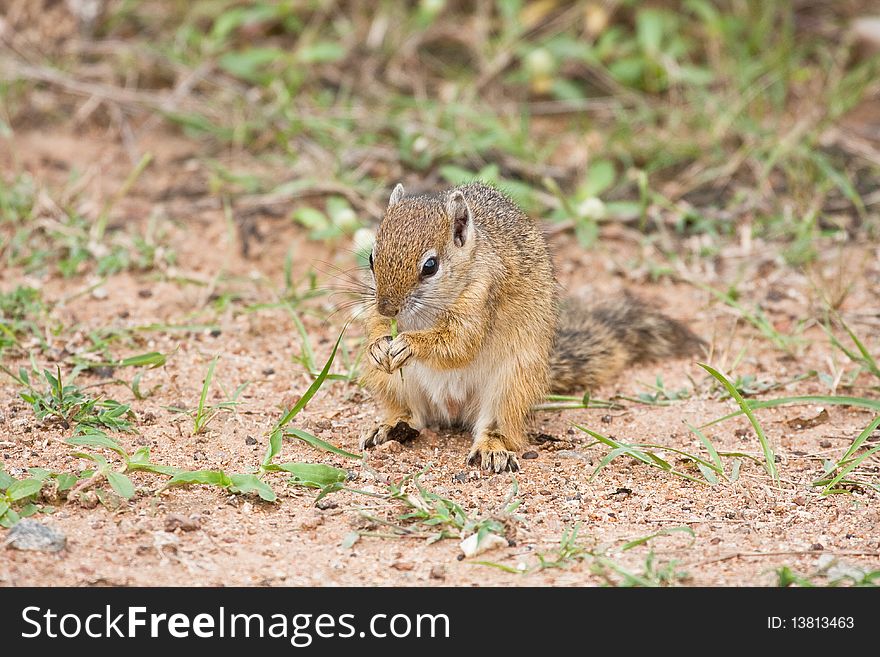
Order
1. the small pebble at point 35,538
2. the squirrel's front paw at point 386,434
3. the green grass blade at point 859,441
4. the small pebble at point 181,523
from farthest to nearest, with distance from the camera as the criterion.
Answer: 1. the squirrel's front paw at point 386,434
2. the green grass blade at point 859,441
3. the small pebble at point 181,523
4. the small pebble at point 35,538

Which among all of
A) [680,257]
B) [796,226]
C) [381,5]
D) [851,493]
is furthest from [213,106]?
[851,493]

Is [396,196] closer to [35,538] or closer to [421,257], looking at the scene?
[421,257]

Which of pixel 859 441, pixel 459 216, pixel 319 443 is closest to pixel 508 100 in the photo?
pixel 459 216

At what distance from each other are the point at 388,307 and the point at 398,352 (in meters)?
0.19

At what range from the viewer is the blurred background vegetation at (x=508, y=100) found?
19.7 ft

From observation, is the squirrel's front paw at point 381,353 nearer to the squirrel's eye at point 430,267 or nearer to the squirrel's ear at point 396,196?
the squirrel's eye at point 430,267

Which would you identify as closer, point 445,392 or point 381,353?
point 381,353

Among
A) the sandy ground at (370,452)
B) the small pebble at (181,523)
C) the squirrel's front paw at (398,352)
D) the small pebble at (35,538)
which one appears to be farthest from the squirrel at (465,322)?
the small pebble at (35,538)

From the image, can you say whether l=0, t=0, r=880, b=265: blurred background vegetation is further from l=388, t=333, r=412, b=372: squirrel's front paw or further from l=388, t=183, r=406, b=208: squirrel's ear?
l=388, t=333, r=412, b=372: squirrel's front paw

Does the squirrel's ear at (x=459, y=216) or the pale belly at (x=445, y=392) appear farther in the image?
the pale belly at (x=445, y=392)

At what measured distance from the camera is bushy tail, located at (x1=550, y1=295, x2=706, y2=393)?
4.62 meters

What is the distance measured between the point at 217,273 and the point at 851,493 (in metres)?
3.17

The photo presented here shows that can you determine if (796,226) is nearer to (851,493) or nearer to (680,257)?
(680,257)

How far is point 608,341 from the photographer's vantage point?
4738 mm
